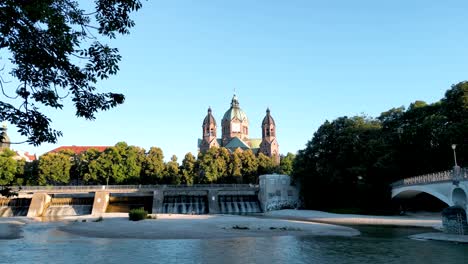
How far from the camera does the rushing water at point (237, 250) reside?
20859 mm

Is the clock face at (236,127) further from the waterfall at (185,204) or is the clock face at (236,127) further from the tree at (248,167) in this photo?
the waterfall at (185,204)

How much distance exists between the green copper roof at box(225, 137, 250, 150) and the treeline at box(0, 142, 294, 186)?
4913 centimetres

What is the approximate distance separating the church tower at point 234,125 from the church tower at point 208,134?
654cm

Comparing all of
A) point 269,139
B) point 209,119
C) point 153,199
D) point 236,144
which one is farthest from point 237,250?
point 209,119

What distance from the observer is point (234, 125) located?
161 metres

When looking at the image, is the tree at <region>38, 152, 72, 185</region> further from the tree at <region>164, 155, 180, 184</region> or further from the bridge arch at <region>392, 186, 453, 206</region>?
the bridge arch at <region>392, 186, 453, 206</region>

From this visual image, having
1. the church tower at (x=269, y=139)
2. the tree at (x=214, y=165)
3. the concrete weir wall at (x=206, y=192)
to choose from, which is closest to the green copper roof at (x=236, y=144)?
the church tower at (x=269, y=139)

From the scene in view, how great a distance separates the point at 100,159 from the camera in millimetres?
82438

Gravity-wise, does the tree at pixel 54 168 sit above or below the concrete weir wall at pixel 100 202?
above

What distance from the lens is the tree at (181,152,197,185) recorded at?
8881 centimetres

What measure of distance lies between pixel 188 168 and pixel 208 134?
6667 centimetres

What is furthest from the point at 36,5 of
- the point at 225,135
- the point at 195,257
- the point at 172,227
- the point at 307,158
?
the point at 225,135

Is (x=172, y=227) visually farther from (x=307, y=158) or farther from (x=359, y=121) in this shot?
(x=359, y=121)

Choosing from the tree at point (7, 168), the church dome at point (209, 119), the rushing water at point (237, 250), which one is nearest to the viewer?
the rushing water at point (237, 250)
